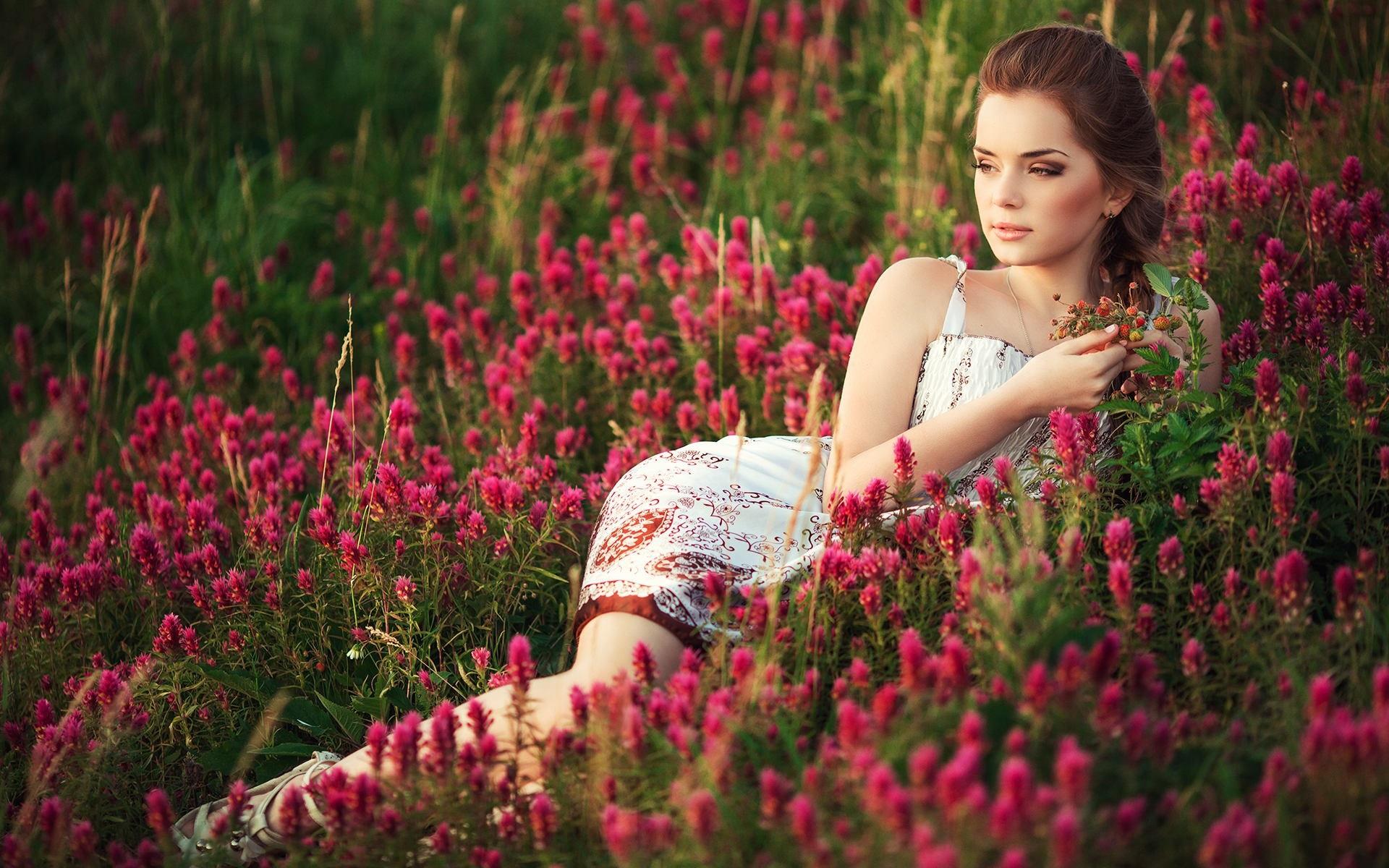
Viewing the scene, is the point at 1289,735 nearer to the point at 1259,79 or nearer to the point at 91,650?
the point at 91,650

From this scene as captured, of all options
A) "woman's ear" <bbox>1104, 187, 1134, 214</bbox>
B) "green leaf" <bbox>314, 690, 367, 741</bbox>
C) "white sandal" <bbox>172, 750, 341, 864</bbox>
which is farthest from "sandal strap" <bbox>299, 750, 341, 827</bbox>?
"woman's ear" <bbox>1104, 187, 1134, 214</bbox>

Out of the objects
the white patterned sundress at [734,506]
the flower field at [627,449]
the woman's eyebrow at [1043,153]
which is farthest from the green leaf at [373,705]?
the woman's eyebrow at [1043,153]

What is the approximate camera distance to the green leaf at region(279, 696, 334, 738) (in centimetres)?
319

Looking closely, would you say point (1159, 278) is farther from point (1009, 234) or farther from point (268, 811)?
point (268, 811)

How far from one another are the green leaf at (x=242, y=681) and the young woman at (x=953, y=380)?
37 centimetres

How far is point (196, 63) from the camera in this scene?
642 centimetres

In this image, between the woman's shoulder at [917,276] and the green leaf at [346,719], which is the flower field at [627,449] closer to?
the green leaf at [346,719]

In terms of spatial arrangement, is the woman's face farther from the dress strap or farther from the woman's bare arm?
the woman's bare arm

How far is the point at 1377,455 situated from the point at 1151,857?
138cm

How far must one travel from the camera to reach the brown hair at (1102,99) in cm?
316

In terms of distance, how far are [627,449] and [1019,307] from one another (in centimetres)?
126

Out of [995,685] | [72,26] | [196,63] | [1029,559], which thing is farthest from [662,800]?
[72,26]

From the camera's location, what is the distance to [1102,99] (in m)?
3.16

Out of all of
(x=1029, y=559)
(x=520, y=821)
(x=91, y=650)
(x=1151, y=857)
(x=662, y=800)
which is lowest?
(x=91, y=650)
